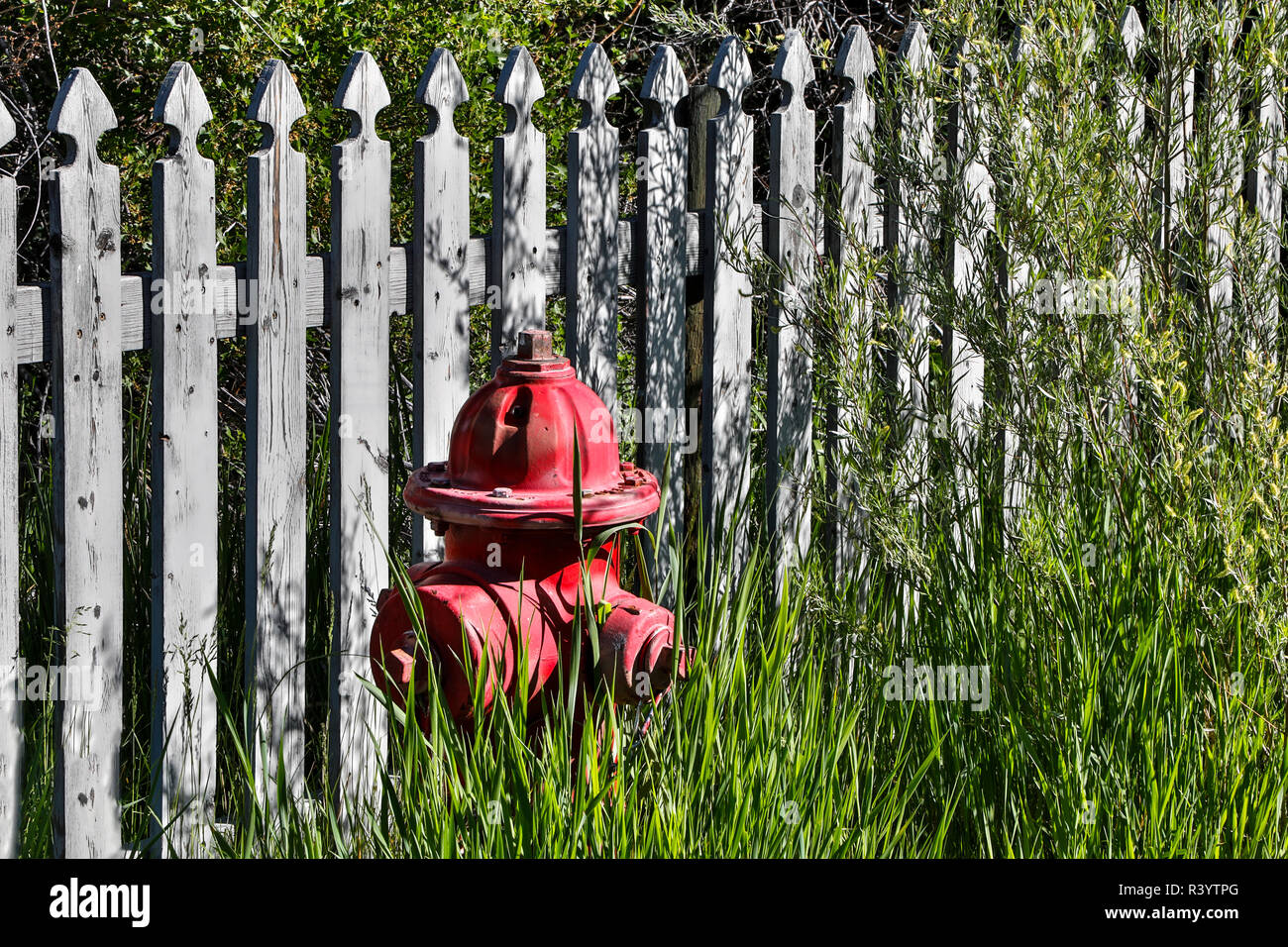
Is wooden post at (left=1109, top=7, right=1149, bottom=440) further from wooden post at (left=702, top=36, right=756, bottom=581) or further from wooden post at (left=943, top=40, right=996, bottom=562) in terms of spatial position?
wooden post at (left=702, top=36, right=756, bottom=581)

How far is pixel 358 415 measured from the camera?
280 centimetres

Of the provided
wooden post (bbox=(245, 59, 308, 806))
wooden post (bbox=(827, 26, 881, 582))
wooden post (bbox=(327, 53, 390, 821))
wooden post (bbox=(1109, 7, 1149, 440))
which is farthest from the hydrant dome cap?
wooden post (bbox=(827, 26, 881, 582))

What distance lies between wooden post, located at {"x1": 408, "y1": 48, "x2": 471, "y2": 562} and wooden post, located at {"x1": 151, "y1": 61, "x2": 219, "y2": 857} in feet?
1.34

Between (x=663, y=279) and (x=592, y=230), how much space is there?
237 millimetres

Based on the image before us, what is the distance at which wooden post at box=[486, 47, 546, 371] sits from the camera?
2910 mm

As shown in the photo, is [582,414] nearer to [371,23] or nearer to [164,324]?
[164,324]

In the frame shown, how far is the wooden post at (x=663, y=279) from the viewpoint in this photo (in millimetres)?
3166

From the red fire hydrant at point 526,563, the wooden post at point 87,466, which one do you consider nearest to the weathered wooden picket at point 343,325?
the wooden post at point 87,466

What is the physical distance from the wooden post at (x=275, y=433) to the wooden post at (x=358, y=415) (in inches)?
2.9

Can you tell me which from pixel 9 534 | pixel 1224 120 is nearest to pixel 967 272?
pixel 1224 120

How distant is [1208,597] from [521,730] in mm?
1249

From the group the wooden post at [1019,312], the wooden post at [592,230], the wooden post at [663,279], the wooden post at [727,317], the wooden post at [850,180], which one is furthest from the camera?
the wooden post at [850,180]

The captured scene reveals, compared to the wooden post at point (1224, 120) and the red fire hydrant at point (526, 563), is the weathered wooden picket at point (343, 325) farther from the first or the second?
the red fire hydrant at point (526, 563)
